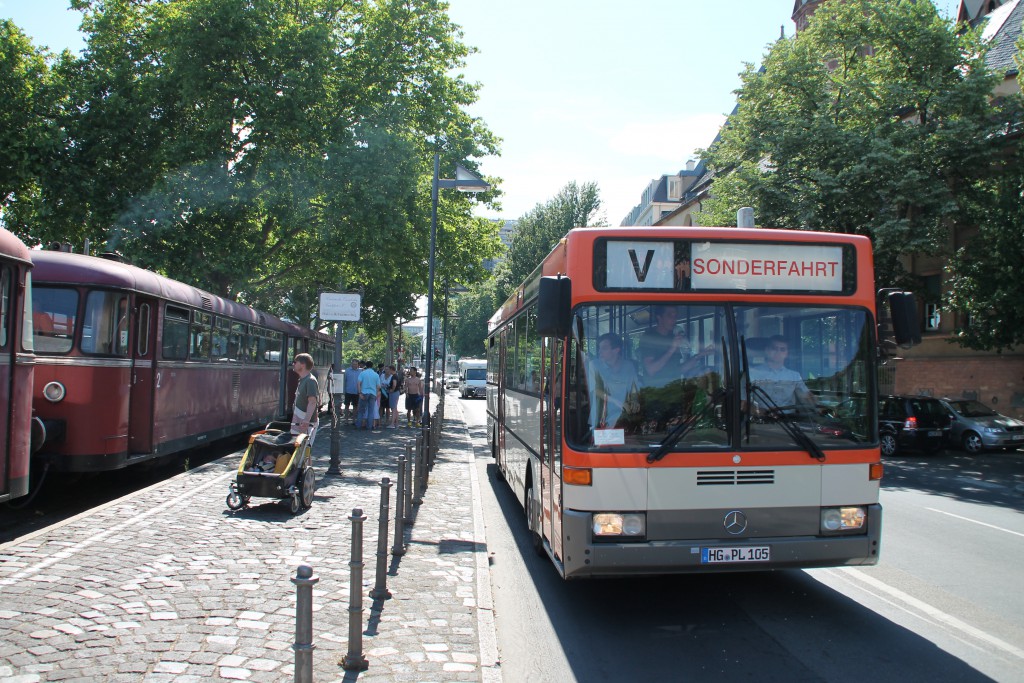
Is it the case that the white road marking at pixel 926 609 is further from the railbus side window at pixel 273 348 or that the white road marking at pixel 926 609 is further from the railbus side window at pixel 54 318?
the railbus side window at pixel 273 348

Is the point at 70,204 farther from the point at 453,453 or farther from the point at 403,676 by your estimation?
the point at 403,676

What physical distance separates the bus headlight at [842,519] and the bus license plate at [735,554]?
1.66 ft

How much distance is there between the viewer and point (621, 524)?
5750 millimetres

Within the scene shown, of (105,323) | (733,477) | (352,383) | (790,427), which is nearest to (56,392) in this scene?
(105,323)

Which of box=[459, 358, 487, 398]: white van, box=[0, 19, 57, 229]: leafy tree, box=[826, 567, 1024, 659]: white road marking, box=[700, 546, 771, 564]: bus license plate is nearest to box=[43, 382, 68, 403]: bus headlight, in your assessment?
box=[700, 546, 771, 564]: bus license plate

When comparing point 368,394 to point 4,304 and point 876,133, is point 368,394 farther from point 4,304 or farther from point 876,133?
point 876,133

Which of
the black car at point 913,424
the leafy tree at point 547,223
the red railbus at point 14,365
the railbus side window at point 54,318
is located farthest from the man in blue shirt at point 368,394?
the leafy tree at point 547,223

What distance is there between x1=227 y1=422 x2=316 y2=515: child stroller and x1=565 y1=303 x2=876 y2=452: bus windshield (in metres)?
4.62

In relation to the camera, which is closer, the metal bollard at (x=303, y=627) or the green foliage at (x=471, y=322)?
the metal bollard at (x=303, y=627)

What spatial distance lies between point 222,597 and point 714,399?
149 inches

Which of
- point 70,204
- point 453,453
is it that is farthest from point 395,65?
point 453,453

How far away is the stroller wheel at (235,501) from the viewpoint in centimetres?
943

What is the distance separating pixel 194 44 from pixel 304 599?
22284mm

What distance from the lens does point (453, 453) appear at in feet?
62.7
